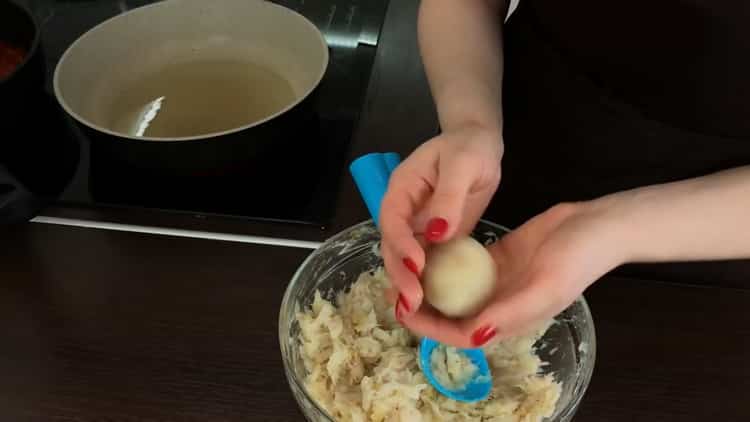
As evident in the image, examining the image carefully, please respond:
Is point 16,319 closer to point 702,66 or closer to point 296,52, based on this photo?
point 296,52

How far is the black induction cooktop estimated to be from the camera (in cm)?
90

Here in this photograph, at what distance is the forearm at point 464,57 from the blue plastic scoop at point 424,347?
86 millimetres

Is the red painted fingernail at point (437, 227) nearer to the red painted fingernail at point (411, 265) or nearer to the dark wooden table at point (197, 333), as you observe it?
the red painted fingernail at point (411, 265)

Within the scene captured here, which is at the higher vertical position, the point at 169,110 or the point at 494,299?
the point at 494,299

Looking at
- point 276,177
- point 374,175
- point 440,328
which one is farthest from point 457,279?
point 276,177

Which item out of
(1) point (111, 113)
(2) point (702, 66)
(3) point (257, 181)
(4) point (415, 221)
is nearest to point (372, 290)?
(4) point (415, 221)

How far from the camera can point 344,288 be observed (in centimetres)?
77

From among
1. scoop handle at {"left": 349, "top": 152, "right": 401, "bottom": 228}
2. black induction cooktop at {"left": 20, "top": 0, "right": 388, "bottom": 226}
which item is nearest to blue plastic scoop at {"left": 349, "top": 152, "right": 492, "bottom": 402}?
scoop handle at {"left": 349, "top": 152, "right": 401, "bottom": 228}

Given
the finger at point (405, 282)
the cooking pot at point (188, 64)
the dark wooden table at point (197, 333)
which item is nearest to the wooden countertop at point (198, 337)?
the dark wooden table at point (197, 333)

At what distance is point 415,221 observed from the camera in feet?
2.01

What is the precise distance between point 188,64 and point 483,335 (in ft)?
2.33

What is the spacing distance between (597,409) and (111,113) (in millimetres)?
733

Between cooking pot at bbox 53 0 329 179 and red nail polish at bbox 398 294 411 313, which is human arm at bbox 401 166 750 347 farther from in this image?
cooking pot at bbox 53 0 329 179

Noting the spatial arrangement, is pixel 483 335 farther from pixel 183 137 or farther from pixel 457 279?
pixel 183 137
